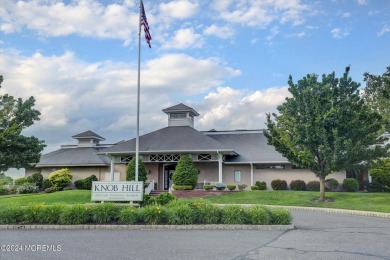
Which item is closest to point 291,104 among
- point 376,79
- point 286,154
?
point 286,154

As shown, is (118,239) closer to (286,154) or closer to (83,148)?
(286,154)

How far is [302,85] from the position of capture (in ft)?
86.5

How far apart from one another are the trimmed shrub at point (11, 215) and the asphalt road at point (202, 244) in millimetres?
1233

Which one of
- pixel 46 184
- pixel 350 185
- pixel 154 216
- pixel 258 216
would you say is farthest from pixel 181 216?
pixel 46 184

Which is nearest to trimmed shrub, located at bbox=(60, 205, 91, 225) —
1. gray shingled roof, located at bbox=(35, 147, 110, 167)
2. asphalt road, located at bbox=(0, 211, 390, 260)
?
asphalt road, located at bbox=(0, 211, 390, 260)

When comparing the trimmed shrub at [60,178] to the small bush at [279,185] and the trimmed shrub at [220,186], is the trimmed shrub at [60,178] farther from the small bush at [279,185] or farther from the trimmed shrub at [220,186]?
the small bush at [279,185]

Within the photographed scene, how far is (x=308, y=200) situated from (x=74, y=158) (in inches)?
1018

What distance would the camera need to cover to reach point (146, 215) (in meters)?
14.8

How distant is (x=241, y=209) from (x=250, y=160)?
2132 cm

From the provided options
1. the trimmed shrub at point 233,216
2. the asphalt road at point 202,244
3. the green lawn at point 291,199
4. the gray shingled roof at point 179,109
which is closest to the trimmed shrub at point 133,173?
the green lawn at point 291,199

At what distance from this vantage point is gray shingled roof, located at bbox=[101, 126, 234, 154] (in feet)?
113

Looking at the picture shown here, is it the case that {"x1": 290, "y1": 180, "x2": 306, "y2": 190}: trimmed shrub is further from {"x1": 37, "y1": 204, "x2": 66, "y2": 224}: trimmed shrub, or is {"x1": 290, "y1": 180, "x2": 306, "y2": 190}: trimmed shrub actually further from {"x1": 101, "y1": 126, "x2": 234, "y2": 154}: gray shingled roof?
{"x1": 37, "y1": 204, "x2": 66, "y2": 224}: trimmed shrub

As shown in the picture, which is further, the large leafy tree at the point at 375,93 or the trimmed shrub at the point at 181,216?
the large leafy tree at the point at 375,93

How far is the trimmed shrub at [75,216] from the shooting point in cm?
1475
